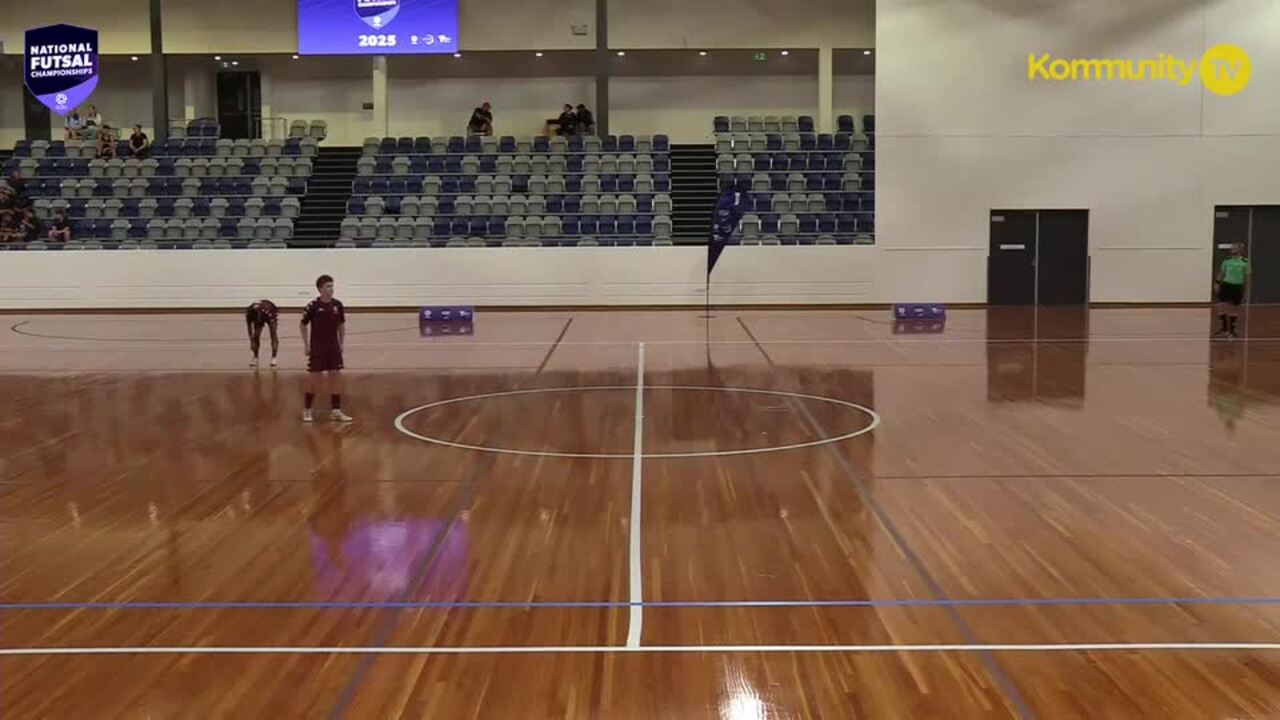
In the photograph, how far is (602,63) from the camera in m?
27.8

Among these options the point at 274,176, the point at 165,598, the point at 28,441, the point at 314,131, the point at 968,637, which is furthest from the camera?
the point at 314,131

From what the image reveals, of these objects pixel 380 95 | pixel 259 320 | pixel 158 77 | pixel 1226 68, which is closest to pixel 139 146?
pixel 158 77

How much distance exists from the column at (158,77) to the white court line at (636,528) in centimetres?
2062

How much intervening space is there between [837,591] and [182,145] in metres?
26.5

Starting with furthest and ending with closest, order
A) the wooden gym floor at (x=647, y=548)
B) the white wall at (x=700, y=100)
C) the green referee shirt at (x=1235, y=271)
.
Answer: the white wall at (x=700, y=100)
the green referee shirt at (x=1235, y=271)
the wooden gym floor at (x=647, y=548)

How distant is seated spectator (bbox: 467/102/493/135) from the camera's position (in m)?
29.4

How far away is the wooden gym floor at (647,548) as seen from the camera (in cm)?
474

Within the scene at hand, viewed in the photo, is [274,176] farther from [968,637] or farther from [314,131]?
[968,637]

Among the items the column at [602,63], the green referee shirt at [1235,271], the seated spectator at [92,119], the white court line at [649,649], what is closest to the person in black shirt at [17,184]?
the seated spectator at [92,119]

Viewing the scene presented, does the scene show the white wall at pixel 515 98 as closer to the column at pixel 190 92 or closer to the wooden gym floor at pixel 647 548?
the column at pixel 190 92

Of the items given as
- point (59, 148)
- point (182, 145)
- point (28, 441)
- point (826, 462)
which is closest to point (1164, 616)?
point (826, 462)

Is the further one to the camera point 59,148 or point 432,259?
point 59,148

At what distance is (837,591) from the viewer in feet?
19.5

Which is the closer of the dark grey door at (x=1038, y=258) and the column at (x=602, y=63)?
the dark grey door at (x=1038, y=258)
